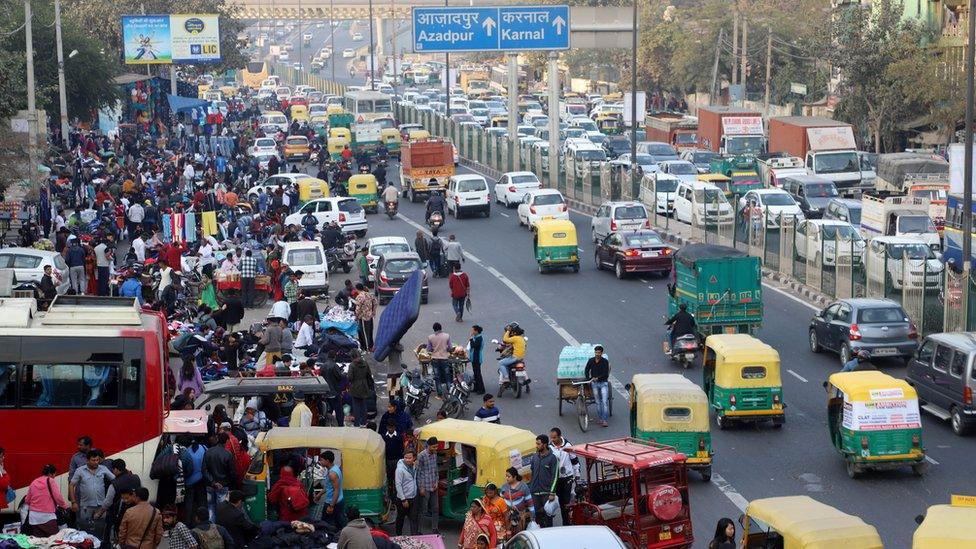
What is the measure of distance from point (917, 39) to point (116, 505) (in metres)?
58.5

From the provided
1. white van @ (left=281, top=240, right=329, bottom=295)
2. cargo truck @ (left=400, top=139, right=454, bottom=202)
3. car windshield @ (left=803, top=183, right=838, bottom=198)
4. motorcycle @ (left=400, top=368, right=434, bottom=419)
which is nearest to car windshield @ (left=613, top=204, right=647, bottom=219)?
car windshield @ (left=803, top=183, right=838, bottom=198)

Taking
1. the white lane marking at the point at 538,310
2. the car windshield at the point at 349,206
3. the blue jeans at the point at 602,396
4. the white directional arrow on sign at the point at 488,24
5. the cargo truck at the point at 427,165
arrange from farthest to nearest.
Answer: the white directional arrow on sign at the point at 488,24 < the cargo truck at the point at 427,165 < the car windshield at the point at 349,206 < the white lane marking at the point at 538,310 < the blue jeans at the point at 602,396

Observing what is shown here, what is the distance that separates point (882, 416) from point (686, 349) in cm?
729

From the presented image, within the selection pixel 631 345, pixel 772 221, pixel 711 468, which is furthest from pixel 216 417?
pixel 772 221

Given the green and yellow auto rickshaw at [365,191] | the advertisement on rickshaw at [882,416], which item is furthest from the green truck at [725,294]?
the green and yellow auto rickshaw at [365,191]

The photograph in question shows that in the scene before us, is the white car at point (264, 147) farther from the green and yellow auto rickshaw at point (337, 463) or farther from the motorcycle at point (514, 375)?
the green and yellow auto rickshaw at point (337, 463)

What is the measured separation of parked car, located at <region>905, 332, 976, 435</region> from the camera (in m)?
22.9

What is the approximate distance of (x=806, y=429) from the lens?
77.4 ft

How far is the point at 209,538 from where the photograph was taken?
15.1 meters

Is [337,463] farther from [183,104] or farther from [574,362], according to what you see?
[183,104]

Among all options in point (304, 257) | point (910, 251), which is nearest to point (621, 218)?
point (304, 257)

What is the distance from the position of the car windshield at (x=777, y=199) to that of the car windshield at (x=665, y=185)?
356cm

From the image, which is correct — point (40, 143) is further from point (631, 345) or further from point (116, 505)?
point (116, 505)

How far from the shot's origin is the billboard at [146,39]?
80.1 m
